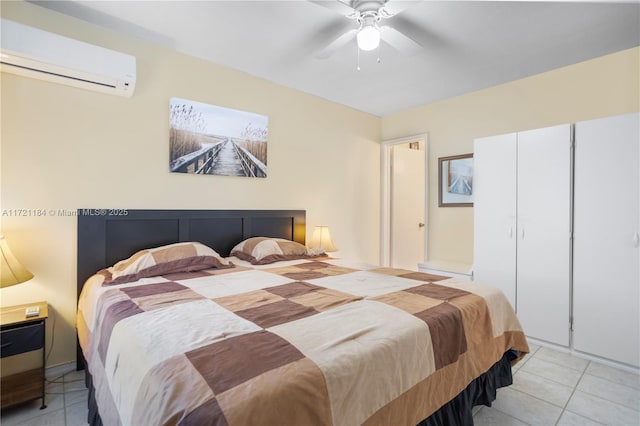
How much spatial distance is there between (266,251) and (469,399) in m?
1.81

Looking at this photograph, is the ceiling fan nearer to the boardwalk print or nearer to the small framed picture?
the boardwalk print

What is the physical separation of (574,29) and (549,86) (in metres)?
0.79

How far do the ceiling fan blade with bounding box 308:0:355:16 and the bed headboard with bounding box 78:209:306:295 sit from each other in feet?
6.29

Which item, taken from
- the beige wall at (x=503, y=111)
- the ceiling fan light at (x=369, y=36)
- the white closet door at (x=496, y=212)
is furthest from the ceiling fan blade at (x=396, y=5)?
the beige wall at (x=503, y=111)

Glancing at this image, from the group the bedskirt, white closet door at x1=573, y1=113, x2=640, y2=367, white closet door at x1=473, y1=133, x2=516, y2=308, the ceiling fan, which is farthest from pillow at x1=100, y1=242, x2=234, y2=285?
white closet door at x1=573, y1=113, x2=640, y2=367

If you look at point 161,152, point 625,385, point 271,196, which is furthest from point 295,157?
point 625,385

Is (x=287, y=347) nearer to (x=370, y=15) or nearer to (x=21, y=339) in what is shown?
(x=21, y=339)

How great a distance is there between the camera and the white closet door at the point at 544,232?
8.45 ft

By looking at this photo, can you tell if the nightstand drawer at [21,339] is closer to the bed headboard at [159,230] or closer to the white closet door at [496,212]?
the bed headboard at [159,230]

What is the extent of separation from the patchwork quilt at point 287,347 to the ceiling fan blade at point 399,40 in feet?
5.21

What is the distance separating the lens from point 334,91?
3521 mm

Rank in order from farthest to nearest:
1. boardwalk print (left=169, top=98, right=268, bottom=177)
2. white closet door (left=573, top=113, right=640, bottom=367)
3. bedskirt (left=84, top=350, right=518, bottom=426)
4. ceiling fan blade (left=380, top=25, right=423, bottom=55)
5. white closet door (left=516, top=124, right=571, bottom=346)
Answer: boardwalk print (left=169, top=98, right=268, bottom=177)
white closet door (left=516, top=124, right=571, bottom=346)
white closet door (left=573, top=113, right=640, bottom=367)
ceiling fan blade (left=380, top=25, right=423, bottom=55)
bedskirt (left=84, top=350, right=518, bottom=426)

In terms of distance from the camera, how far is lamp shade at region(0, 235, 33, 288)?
5.81 feet

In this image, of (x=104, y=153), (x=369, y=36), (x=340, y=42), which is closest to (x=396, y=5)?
(x=369, y=36)
